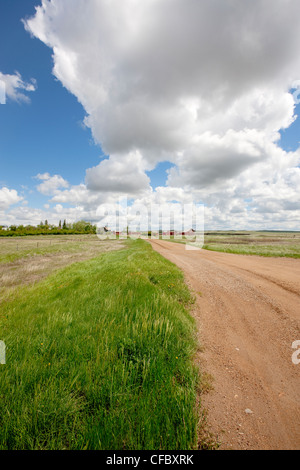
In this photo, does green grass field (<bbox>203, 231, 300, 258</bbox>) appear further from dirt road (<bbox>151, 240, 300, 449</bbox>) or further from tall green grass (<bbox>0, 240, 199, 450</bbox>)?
tall green grass (<bbox>0, 240, 199, 450</bbox>)

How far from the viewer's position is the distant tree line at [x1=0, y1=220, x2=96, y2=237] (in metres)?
125

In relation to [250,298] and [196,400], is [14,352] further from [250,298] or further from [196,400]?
[250,298]

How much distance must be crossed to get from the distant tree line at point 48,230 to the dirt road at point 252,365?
488ft

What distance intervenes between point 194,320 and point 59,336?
3779mm

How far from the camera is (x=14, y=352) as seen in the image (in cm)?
371

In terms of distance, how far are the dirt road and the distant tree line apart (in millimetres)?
148603

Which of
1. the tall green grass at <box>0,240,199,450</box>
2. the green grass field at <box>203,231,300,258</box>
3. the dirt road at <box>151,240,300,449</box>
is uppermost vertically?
the tall green grass at <box>0,240,199,450</box>

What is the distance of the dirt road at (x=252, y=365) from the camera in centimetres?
258
